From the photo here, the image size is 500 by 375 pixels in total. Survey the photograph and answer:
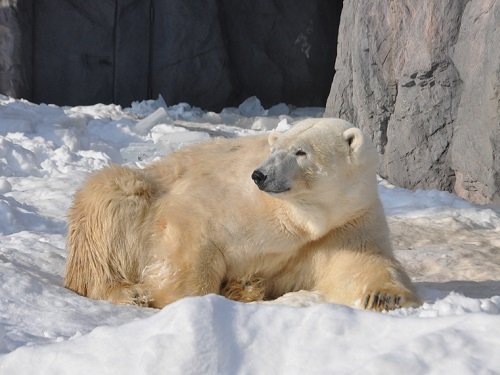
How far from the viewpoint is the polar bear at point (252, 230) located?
3.22 metres

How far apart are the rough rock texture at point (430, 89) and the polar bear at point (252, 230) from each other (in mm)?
2395

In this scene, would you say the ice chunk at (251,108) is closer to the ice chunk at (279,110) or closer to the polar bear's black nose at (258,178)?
the ice chunk at (279,110)

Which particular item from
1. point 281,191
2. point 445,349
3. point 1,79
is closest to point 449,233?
point 281,191

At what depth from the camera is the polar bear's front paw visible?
2953mm

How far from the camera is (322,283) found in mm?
3328

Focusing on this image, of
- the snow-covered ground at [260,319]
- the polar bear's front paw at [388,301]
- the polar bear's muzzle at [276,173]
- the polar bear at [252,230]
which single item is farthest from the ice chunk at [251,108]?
the polar bear's front paw at [388,301]

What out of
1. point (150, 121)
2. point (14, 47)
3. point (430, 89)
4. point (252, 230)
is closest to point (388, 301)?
point (252, 230)

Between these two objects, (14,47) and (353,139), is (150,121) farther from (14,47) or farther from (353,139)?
(353,139)

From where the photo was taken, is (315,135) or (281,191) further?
(315,135)

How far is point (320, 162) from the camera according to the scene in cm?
327

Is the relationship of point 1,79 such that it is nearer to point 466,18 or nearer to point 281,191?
point 466,18

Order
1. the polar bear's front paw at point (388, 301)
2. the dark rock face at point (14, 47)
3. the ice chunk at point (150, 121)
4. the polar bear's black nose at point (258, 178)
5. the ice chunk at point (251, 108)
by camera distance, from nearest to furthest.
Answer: the polar bear's front paw at point (388, 301), the polar bear's black nose at point (258, 178), the ice chunk at point (150, 121), the dark rock face at point (14, 47), the ice chunk at point (251, 108)

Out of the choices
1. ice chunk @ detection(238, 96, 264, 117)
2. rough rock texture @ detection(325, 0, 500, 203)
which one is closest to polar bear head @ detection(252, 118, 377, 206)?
rough rock texture @ detection(325, 0, 500, 203)

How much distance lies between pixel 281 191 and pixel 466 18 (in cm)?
339
